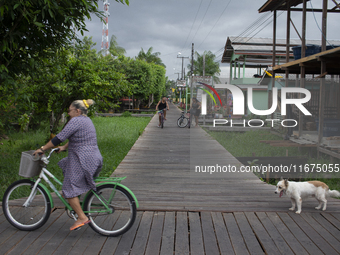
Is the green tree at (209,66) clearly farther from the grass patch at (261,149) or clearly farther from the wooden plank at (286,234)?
the wooden plank at (286,234)

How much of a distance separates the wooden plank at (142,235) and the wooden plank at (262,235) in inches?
50.4

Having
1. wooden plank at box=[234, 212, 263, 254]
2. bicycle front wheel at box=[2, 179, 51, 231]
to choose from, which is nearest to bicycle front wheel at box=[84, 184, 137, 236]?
bicycle front wheel at box=[2, 179, 51, 231]

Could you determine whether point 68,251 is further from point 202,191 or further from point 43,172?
point 202,191

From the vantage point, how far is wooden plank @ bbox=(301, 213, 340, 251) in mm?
3688

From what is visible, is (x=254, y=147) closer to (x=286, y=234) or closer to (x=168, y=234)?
(x=286, y=234)

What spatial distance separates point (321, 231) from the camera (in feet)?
13.2

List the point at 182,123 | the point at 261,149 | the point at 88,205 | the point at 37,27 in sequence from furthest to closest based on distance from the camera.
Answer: the point at 182,123 → the point at 261,149 → the point at 37,27 → the point at 88,205

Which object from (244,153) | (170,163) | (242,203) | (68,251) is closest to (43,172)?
(68,251)

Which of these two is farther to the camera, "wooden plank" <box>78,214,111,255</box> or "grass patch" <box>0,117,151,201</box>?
"grass patch" <box>0,117,151,201</box>

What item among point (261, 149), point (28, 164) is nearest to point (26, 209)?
point (28, 164)

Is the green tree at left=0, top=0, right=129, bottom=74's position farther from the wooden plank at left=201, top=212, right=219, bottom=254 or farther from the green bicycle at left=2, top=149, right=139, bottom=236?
the wooden plank at left=201, top=212, right=219, bottom=254

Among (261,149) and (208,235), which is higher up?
(261,149)

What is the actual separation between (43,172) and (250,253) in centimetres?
252

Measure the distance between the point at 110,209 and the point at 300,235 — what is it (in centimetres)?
222
